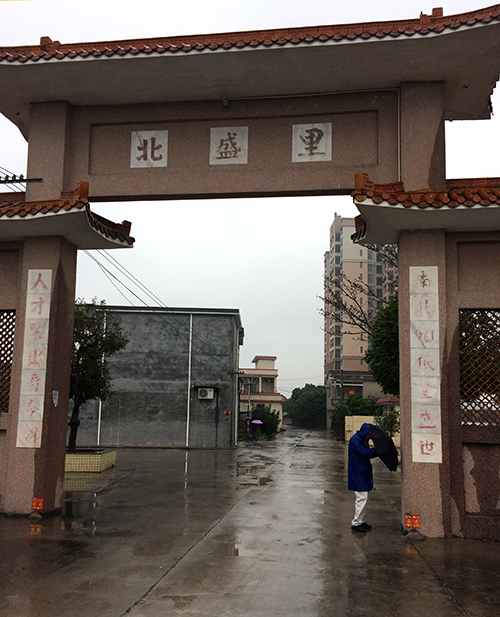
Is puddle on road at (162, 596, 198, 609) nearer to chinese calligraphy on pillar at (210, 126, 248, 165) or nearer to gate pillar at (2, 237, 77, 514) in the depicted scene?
gate pillar at (2, 237, 77, 514)

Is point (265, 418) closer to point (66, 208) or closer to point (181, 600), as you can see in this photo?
point (66, 208)

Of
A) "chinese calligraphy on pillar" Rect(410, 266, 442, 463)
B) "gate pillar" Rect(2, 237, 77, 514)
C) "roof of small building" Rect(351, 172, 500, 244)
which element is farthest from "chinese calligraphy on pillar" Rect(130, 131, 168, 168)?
"chinese calligraphy on pillar" Rect(410, 266, 442, 463)

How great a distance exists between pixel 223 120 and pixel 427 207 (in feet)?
12.2

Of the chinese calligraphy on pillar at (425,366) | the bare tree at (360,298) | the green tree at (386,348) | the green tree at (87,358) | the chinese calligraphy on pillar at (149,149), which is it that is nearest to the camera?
the chinese calligraphy on pillar at (425,366)

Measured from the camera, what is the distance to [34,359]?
360 inches

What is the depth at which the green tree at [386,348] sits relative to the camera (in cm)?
1521

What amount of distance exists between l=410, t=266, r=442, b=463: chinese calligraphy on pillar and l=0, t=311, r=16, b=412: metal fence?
6.25 meters

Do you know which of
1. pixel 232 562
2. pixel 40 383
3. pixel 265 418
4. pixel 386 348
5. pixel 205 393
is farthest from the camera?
pixel 265 418

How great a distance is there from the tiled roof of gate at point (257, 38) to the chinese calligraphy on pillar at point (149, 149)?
1.39m

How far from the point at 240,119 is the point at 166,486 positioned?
7.99 metres

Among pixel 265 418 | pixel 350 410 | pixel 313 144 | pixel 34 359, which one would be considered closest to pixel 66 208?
pixel 34 359

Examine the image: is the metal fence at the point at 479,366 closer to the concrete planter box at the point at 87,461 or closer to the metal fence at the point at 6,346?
the metal fence at the point at 6,346

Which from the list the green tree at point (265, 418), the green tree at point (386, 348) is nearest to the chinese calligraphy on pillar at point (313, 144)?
the green tree at point (386, 348)

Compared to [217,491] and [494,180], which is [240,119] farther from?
[217,491]
